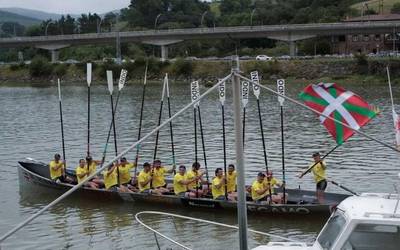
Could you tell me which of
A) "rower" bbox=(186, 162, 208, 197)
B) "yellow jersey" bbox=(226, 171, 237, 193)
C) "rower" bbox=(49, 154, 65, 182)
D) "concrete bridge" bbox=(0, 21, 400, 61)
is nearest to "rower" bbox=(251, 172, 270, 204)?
"yellow jersey" bbox=(226, 171, 237, 193)

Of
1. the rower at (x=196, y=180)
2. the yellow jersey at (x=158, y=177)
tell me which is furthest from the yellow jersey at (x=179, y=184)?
the yellow jersey at (x=158, y=177)

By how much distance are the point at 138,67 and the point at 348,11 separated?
6533 cm

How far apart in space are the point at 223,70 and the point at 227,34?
14874mm

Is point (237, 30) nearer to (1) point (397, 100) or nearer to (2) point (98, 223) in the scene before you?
(1) point (397, 100)

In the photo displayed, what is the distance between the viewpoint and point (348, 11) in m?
150

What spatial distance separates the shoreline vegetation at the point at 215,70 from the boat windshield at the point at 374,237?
70857 millimetres

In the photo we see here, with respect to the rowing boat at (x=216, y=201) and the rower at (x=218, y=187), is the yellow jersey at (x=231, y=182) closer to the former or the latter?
the rower at (x=218, y=187)

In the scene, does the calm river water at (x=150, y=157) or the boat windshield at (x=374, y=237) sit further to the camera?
the calm river water at (x=150, y=157)

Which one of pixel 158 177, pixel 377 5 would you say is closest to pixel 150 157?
pixel 158 177

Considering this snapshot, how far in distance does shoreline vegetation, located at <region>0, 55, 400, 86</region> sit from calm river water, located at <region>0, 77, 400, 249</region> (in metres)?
15.6

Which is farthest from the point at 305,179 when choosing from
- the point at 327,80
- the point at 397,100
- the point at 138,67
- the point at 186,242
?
the point at 138,67

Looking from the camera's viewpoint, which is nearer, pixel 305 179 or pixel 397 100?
pixel 305 179

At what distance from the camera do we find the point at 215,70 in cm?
10138

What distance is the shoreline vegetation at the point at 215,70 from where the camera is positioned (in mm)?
86312
